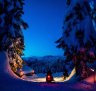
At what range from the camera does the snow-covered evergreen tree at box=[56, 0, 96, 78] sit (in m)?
20.1

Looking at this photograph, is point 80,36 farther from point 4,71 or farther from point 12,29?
point 4,71

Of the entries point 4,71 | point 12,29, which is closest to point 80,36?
point 12,29

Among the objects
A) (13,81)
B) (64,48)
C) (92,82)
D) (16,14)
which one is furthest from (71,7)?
(13,81)

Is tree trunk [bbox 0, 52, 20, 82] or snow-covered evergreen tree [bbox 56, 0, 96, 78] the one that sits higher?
snow-covered evergreen tree [bbox 56, 0, 96, 78]

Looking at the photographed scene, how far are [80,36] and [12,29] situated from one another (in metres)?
5.74

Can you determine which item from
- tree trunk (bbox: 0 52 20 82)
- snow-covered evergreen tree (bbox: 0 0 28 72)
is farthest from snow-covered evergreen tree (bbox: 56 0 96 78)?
tree trunk (bbox: 0 52 20 82)

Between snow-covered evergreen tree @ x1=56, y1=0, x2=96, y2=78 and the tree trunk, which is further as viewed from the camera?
snow-covered evergreen tree @ x1=56, y1=0, x2=96, y2=78

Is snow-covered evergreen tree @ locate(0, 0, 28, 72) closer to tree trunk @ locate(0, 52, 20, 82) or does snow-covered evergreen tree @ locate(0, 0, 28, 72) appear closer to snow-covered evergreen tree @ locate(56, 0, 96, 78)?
tree trunk @ locate(0, 52, 20, 82)

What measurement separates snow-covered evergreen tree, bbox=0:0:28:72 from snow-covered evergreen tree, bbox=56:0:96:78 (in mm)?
3669

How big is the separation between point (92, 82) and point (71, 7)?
6.25 m

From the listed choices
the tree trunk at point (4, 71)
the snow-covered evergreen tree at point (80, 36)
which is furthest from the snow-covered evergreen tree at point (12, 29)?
the snow-covered evergreen tree at point (80, 36)

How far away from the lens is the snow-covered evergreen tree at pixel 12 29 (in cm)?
2150

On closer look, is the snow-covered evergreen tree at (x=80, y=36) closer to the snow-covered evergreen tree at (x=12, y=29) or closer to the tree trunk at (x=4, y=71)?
the snow-covered evergreen tree at (x=12, y=29)

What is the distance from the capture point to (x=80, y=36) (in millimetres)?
20266
